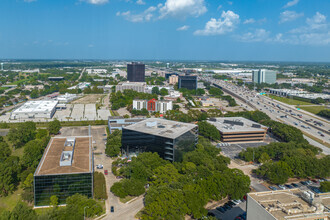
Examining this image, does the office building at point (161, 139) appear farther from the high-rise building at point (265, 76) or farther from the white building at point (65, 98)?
the high-rise building at point (265, 76)

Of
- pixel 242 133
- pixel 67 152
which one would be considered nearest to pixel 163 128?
pixel 67 152

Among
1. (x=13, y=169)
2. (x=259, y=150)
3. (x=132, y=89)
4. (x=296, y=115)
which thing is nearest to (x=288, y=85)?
(x=296, y=115)

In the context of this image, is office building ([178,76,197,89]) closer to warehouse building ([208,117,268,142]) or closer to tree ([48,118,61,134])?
warehouse building ([208,117,268,142])

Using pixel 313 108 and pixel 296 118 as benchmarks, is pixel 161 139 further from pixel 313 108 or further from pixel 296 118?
pixel 313 108

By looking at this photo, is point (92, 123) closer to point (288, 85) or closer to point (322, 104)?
point (322, 104)

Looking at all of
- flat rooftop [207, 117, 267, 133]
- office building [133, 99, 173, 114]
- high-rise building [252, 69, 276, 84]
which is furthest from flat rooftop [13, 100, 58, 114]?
high-rise building [252, 69, 276, 84]

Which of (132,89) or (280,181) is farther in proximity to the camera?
(132,89)

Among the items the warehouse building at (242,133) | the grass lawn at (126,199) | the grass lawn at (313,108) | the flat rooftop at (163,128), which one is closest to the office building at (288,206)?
the grass lawn at (126,199)
